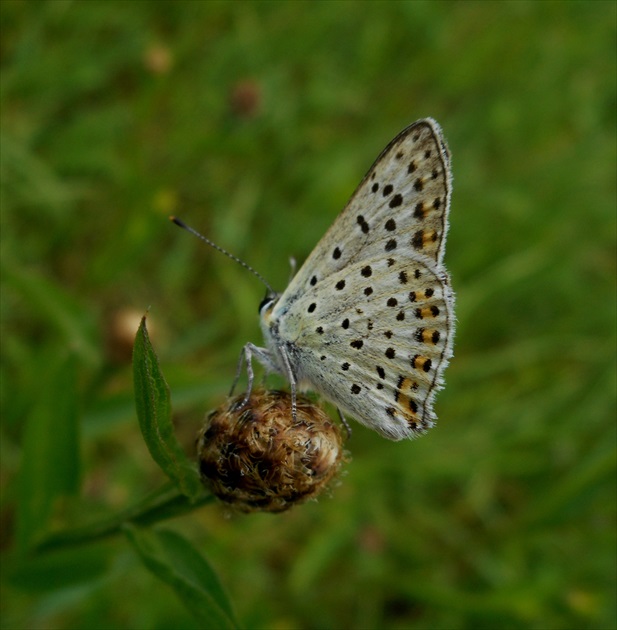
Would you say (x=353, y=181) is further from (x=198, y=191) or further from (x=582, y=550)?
(x=582, y=550)

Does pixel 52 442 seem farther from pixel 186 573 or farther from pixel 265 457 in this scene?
pixel 265 457

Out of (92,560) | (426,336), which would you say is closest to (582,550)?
(426,336)

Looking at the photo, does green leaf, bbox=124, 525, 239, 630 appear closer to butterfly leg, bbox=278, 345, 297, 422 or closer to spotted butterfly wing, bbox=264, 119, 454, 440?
butterfly leg, bbox=278, 345, 297, 422

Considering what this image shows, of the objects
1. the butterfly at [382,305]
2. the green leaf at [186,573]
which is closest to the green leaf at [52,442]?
the green leaf at [186,573]

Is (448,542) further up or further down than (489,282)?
further down

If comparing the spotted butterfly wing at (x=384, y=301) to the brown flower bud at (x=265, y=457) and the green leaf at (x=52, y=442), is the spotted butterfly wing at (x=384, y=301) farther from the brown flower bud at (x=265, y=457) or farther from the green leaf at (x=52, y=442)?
the green leaf at (x=52, y=442)

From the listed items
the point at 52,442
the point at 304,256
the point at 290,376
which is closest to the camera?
the point at 290,376

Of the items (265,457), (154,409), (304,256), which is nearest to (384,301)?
(265,457)
